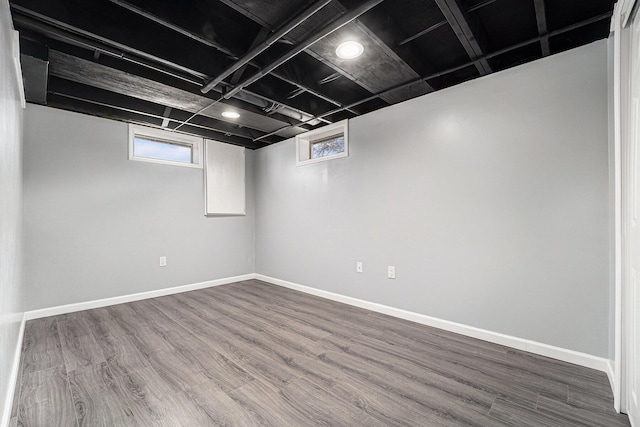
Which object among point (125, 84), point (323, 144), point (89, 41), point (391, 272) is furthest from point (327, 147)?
point (89, 41)

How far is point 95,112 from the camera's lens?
11.6 feet

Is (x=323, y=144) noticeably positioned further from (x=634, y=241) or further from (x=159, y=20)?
(x=634, y=241)

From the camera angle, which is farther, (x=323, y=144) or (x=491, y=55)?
(x=323, y=144)

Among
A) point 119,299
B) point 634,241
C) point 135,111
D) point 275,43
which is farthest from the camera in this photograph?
point 119,299

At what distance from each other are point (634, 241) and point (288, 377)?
2.22 metres

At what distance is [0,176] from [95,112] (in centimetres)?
291

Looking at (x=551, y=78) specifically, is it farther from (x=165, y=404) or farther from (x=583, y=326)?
(x=165, y=404)

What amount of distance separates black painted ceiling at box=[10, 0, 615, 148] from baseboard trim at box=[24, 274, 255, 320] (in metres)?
2.41

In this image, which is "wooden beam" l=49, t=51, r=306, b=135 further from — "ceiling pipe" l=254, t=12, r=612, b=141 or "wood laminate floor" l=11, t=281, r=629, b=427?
"wood laminate floor" l=11, t=281, r=629, b=427

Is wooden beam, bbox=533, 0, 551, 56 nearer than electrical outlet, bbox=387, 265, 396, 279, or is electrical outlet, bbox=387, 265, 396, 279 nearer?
wooden beam, bbox=533, 0, 551, 56

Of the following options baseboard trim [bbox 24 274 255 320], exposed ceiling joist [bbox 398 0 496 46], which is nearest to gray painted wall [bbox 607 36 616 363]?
exposed ceiling joist [bbox 398 0 496 46]

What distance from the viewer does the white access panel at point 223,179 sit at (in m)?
4.54

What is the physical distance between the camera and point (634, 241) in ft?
4.70

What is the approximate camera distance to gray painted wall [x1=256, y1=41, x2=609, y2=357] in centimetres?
205
